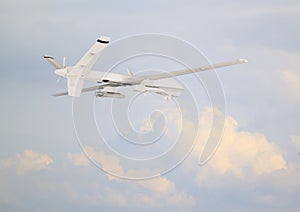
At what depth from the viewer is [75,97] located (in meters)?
87.2

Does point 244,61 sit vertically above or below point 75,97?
above

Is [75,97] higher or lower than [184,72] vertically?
lower

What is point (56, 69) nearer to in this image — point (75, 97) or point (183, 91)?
point (75, 97)

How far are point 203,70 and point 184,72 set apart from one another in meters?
1.92

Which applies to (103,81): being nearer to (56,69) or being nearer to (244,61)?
(56,69)

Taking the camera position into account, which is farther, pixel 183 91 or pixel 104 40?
pixel 183 91

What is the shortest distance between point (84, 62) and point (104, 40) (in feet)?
17.6

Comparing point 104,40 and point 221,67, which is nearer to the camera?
point 104,40

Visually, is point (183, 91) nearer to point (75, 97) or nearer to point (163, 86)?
point (163, 86)

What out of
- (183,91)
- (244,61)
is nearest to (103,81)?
(183,91)

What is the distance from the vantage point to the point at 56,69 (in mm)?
88375

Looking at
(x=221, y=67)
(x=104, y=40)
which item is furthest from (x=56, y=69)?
(x=221, y=67)

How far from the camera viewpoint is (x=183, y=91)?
88.2m

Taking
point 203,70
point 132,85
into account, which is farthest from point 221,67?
point 132,85
